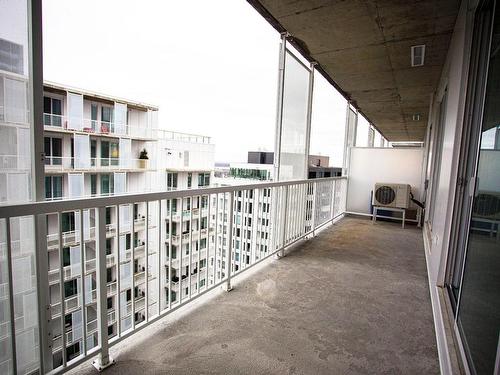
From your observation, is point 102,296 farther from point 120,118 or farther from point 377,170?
point 377,170

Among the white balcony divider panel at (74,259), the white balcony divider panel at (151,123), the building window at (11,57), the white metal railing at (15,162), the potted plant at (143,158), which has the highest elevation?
the building window at (11,57)

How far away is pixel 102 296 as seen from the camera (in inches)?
55.1

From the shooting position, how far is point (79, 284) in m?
1.43

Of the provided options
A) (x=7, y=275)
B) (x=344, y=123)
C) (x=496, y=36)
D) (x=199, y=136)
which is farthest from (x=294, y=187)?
(x=344, y=123)

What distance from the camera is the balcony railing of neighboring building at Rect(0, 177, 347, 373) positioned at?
4.05 ft

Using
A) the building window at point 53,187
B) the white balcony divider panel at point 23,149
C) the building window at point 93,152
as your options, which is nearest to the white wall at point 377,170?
the building window at point 93,152

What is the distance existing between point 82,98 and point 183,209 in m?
0.93

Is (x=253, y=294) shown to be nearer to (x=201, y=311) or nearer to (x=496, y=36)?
(x=201, y=311)

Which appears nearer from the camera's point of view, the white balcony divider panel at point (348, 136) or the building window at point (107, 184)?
the building window at point (107, 184)

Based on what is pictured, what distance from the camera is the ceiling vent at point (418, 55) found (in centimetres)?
363

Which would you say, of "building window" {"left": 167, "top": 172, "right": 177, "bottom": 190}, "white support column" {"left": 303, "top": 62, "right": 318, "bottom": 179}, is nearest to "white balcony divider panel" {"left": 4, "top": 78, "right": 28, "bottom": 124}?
"building window" {"left": 167, "top": 172, "right": 177, "bottom": 190}

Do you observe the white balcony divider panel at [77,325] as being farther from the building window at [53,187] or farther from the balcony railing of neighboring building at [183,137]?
the balcony railing of neighboring building at [183,137]

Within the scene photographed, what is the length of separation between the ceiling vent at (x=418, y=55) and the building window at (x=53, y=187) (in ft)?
14.2

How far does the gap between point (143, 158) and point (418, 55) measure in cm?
418
